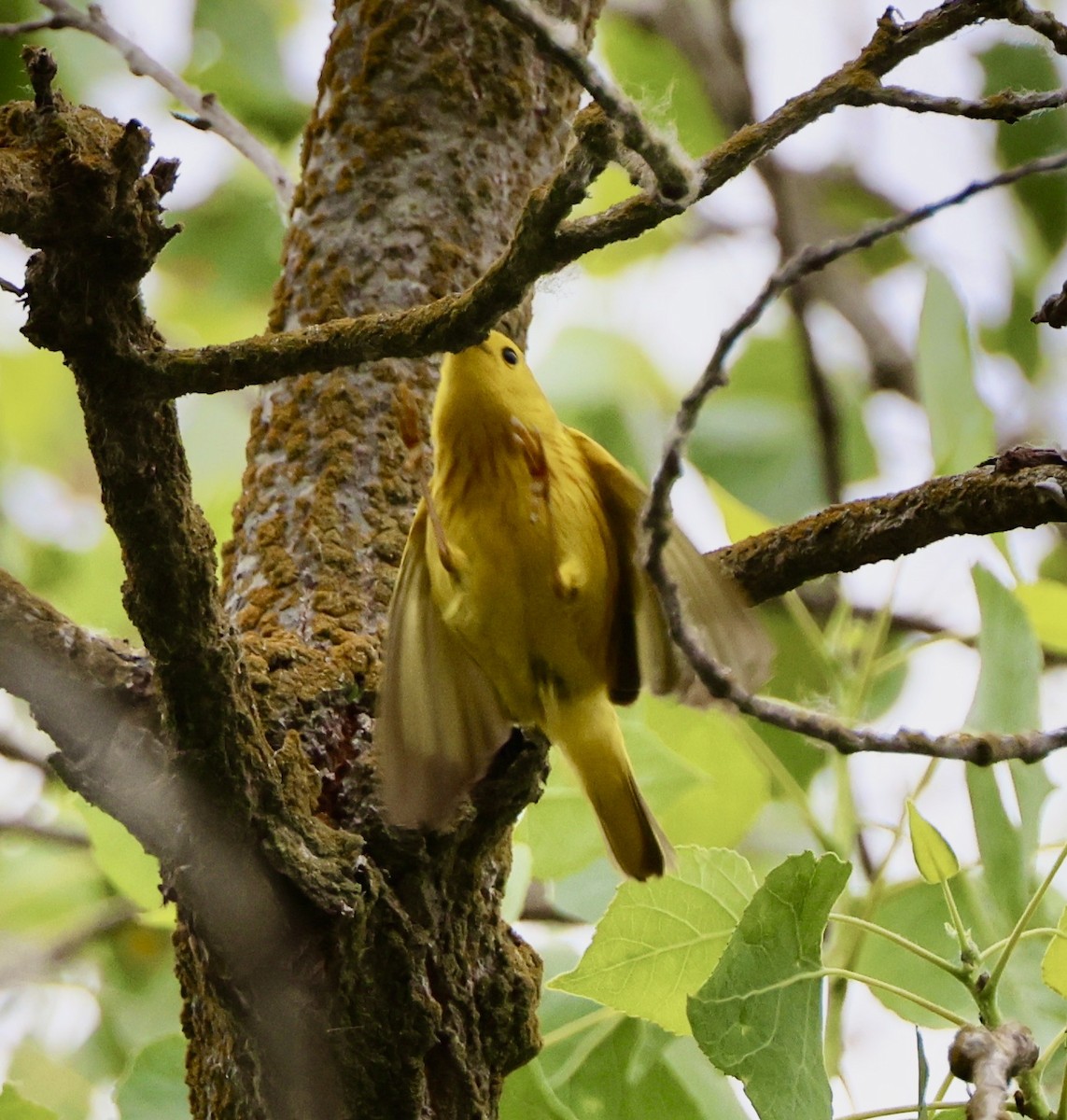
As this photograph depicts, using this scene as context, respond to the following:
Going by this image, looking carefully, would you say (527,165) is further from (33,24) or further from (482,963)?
(482,963)

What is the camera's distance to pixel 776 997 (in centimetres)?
149

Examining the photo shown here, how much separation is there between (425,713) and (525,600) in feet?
0.76

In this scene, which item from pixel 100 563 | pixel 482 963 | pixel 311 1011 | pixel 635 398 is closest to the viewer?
pixel 311 1011

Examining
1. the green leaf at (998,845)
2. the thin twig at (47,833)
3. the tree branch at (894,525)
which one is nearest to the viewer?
the tree branch at (894,525)

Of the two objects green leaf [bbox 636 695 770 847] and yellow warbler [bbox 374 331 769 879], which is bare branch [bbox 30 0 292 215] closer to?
yellow warbler [bbox 374 331 769 879]


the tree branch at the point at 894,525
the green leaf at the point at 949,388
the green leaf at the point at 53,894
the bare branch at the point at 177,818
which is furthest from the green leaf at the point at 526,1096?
the green leaf at the point at 53,894

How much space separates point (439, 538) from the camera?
1.75 meters

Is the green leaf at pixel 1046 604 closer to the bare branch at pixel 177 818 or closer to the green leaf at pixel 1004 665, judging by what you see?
the green leaf at pixel 1004 665

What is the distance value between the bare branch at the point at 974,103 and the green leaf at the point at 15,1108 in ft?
4.93

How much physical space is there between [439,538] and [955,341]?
3.07ft

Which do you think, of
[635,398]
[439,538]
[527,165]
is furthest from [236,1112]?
[635,398]

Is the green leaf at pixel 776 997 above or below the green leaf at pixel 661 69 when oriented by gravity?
below

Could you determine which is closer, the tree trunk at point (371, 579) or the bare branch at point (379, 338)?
the bare branch at point (379, 338)

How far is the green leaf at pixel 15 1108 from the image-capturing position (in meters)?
1.72
